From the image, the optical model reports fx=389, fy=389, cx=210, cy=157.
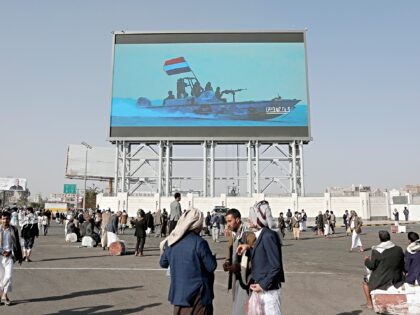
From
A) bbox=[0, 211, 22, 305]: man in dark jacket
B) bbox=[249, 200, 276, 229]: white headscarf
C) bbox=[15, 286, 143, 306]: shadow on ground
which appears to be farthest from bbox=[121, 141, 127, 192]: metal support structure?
bbox=[249, 200, 276, 229]: white headscarf

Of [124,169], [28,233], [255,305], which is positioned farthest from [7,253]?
[124,169]

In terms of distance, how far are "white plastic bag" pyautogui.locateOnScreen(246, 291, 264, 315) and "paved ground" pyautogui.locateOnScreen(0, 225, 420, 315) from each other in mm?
2676

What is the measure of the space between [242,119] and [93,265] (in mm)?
36905

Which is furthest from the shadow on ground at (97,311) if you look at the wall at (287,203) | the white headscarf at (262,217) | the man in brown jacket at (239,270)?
the wall at (287,203)

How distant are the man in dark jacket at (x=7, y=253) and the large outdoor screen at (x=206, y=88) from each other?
1575 inches

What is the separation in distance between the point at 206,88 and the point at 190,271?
46178 mm

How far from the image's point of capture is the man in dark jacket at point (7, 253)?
7223 millimetres

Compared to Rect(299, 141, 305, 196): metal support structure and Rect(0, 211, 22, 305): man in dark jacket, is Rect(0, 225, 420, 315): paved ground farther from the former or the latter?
Rect(299, 141, 305, 196): metal support structure

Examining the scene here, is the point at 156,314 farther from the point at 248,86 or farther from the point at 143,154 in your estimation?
the point at 143,154

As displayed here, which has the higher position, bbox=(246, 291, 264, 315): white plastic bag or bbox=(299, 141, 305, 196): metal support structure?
bbox=(299, 141, 305, 196): metal support structure

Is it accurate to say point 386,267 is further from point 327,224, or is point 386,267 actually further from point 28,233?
point 327,224

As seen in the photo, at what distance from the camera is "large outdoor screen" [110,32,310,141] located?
4759cm

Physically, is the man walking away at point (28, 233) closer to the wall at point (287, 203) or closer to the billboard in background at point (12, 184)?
the wall at point (287, 203)

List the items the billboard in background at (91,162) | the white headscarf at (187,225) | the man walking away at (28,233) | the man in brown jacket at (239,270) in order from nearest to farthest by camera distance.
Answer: the white headscarf at (187,225), the man in brown jacket at (239,270), the man walking away at (28,233), the billboard in background at (91,162)
